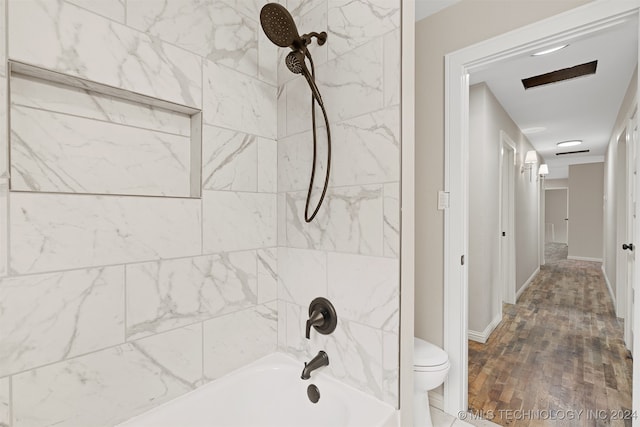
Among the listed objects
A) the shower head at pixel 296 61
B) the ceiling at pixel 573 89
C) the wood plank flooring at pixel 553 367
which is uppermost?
the ceiling at pixel 573 89

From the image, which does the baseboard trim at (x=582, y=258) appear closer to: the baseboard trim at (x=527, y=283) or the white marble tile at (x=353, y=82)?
the baseboard trim at (x=527, y=283)

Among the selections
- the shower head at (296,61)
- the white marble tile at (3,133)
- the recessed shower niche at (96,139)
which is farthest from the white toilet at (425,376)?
the white marble tile at (3,133)

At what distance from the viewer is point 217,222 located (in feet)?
4.48

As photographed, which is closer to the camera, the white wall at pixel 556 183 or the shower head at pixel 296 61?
the shower head at pixel 296 61

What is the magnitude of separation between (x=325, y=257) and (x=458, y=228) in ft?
3.17

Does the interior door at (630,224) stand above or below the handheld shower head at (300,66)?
below

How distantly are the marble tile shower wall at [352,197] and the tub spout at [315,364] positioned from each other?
0.04 meters

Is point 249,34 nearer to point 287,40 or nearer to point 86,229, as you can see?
point 287,40

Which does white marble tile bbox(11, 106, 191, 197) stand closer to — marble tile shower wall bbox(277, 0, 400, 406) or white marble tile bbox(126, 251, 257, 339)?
white marble tile bbox(126, 251, 257, 339)

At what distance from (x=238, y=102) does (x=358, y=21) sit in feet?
2.13

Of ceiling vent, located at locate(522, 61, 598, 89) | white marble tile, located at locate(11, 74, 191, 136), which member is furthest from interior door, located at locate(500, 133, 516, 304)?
white marble tile, located at locate(11, 74, 191, 136)

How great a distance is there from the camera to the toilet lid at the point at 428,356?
1601 millimetres

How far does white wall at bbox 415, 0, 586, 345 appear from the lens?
186 cm

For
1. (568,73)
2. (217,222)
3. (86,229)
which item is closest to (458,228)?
(217,222)
